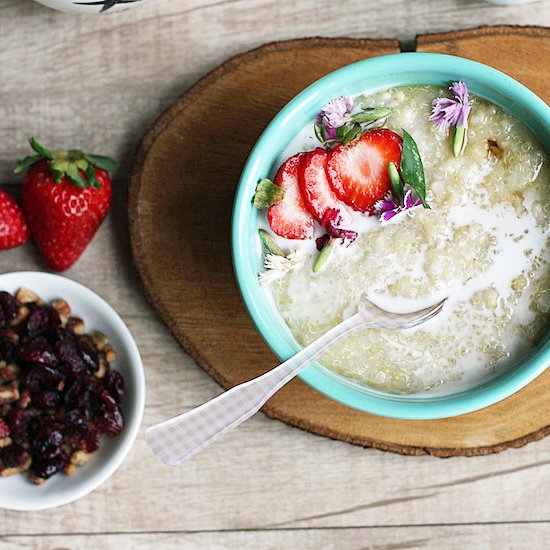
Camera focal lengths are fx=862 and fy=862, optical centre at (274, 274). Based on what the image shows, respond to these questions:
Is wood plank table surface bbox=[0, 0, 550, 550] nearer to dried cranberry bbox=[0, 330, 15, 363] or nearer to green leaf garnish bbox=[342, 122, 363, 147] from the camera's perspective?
dried cranberry bbox=[0, 330, 15, 363]

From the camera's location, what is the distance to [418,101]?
1.11m

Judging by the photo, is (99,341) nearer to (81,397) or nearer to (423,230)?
(81,397)

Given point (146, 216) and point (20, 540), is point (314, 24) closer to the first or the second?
point (146, 216)

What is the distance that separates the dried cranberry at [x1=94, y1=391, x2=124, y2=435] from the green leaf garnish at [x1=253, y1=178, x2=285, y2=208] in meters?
0.37

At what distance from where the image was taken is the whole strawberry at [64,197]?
1197mm

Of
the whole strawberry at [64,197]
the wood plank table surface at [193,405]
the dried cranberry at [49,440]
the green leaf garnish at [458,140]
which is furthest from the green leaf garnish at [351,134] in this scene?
the dried cranberry at [49,440]

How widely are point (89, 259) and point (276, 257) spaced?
345 mm

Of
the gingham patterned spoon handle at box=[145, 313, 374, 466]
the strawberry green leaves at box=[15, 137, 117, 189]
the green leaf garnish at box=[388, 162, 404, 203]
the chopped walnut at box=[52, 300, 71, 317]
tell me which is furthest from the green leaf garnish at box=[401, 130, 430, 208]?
the chopped walnut at box=[52, 300, 71, 317]

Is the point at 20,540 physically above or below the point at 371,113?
below

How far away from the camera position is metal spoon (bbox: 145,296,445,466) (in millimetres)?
1009

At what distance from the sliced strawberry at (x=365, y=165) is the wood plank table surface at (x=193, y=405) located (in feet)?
0.85

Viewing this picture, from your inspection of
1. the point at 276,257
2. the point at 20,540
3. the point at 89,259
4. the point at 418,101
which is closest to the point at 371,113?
the point at 418,101

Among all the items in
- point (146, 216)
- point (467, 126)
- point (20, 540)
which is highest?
point (467, 126)

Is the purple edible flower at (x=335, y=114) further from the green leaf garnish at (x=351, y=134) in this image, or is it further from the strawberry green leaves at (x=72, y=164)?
the strawberry green leaves at (x=72, y=164)
